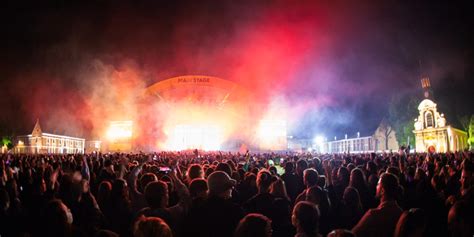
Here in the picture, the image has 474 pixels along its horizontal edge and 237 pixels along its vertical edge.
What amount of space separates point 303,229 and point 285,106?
5826 centimetres

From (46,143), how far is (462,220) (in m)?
77.7

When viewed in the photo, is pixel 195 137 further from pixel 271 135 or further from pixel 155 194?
pixel 155 194

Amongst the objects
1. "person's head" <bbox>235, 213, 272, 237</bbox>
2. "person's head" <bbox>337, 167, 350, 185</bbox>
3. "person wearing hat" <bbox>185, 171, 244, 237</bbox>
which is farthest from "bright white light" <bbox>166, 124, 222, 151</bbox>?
"person's head" <bbox>235, 213, 272, 237</bbox>

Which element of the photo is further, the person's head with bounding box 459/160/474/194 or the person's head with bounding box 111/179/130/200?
the person's head with bounding box 459/160/474/194

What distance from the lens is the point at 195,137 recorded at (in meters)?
56.4

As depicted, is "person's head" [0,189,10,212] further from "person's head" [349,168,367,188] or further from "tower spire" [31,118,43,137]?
"tower spire" [31,118,43,137]

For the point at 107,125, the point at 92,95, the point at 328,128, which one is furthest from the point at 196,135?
the point at 328,128

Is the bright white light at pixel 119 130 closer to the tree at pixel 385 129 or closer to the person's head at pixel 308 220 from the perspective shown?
the tree at pixel 385 129

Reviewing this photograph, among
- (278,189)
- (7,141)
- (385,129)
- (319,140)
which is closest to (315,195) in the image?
(278,189)

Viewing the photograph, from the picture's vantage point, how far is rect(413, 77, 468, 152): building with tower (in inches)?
1828

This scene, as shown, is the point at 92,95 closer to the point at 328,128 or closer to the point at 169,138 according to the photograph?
the point at 169,138

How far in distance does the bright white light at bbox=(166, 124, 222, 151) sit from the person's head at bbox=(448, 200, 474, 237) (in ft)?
174

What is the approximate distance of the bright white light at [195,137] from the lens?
55812 millimetres

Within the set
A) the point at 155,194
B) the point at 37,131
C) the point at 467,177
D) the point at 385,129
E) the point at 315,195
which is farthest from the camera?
the point at 37,131
